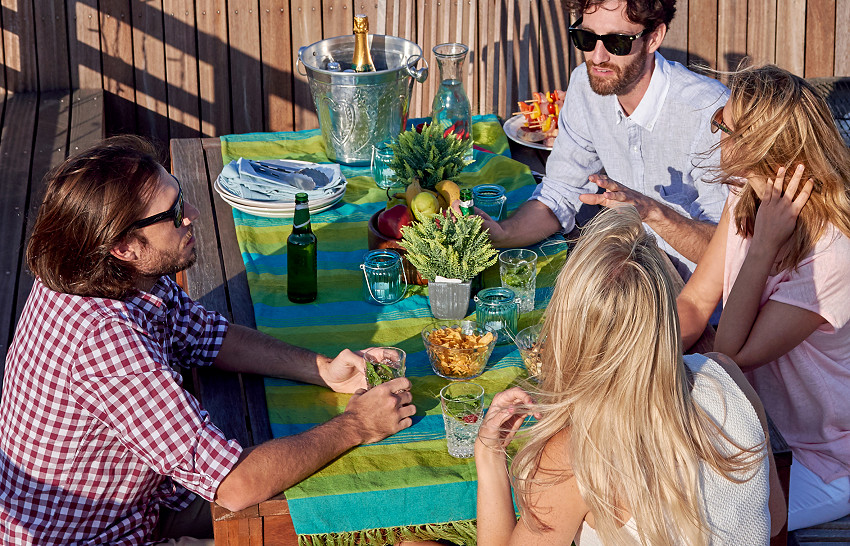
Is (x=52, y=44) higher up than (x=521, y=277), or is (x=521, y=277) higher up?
(x=52, y=44)

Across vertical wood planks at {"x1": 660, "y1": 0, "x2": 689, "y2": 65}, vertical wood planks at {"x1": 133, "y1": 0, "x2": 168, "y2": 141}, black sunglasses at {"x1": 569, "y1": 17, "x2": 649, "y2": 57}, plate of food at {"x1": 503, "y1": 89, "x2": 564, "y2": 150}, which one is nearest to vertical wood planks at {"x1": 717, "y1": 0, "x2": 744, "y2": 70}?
vertical wood planks at {"x1": 660, "y1": 0, "x2": 689, "y2": 65}

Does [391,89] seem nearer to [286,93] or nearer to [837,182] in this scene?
[837,182]

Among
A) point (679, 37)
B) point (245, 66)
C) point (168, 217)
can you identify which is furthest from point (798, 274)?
point (245, 66)

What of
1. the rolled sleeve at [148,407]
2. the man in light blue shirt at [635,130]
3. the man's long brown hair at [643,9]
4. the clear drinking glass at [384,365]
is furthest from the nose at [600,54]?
the rolled sleeve at [148,407]

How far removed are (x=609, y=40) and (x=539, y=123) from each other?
82cm

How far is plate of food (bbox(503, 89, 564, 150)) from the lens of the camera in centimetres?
367

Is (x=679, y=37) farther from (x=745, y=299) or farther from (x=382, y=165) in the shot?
(x=745, y=299)

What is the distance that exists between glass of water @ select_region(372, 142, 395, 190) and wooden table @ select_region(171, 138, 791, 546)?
1.76ft

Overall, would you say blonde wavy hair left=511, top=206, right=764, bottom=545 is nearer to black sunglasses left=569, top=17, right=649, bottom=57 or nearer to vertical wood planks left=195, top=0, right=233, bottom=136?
black sunglasses left=569, top=17, right=649, bottom=57

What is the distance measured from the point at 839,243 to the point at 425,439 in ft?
3.50

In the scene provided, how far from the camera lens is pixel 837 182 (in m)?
2.13

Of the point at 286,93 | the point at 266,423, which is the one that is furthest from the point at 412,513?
the point at 286,93

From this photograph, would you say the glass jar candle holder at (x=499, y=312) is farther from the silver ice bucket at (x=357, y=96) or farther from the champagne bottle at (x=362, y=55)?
the champagne bottle at (x=362, y=55)

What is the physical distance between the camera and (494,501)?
1779mm
